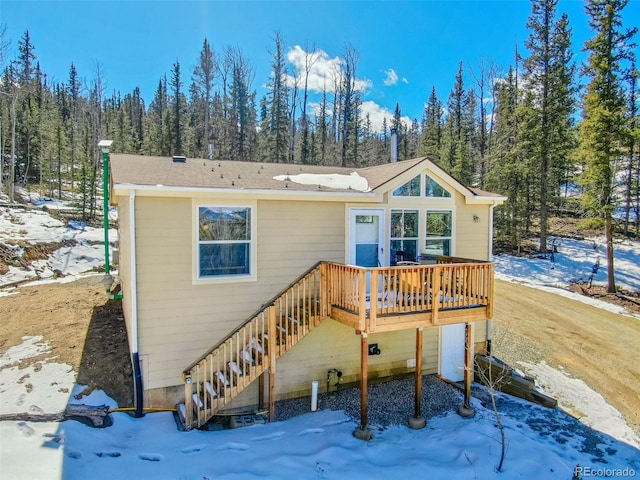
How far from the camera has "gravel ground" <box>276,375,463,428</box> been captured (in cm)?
803

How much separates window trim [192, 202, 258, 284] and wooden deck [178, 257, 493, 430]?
78 cm

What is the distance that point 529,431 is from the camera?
8008 millimetres

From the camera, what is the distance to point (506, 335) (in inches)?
522

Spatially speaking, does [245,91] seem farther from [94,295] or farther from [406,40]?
[94,295]

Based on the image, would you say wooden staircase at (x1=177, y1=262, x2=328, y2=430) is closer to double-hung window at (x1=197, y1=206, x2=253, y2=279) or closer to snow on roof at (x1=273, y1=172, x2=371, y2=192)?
double-hung window at (x1=197, y1=206, x2=253, y2=279)

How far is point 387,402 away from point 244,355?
3553 mm

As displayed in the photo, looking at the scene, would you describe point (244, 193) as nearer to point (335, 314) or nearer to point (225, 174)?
point (225, 174)

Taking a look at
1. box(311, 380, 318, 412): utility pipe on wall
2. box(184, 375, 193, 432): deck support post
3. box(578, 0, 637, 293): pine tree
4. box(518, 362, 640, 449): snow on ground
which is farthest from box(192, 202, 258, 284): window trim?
box(578, 0, 637, 293): pine tree

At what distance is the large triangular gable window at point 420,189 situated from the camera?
9.57 m

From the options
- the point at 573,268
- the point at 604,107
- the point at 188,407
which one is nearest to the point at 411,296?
the point at 188,407

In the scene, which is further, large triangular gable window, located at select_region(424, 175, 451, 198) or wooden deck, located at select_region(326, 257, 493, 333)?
large triangular gable window, located at select_region(424, 175, 451, 198)

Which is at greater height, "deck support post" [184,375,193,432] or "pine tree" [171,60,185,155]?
"pine tree" [171,60,185,155]

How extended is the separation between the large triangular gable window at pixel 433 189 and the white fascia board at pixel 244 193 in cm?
155

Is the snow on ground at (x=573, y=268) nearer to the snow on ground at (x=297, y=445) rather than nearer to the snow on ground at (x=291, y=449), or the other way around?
the snow on ground at (x=297, y=445)
